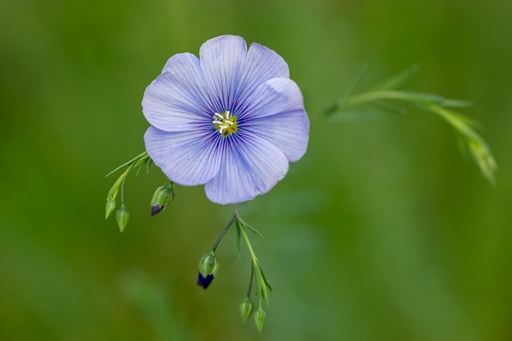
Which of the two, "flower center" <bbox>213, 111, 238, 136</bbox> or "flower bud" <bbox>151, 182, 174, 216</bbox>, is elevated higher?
"flower center" <bbox>213, 111, 238, 136</bbox>

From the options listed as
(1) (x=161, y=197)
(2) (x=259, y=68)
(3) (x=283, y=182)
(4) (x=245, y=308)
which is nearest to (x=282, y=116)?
(2) (x=259, y=68)

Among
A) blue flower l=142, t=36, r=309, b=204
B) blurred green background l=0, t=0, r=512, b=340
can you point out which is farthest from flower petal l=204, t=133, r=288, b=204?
blurred green background l=0, t=0, r=512, b=340

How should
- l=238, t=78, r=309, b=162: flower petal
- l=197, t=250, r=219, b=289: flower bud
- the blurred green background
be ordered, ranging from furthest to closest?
the blurred green background
l=197, t=250, r=219, b=289: flower bud
l=238, t=78, r=309, b=162: flower petal

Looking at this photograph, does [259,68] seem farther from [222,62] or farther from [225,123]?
[225,123]

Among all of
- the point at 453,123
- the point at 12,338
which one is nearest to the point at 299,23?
the point at 453,123

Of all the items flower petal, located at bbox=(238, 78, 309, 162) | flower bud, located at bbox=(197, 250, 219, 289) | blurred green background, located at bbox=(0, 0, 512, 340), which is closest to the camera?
flower petal, located at bbox=(238, 78, 309, 162)

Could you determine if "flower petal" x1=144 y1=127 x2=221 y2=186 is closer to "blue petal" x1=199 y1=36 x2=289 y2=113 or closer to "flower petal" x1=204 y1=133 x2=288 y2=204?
"flower petal" x1=204 y1=133 x2=288 y2=204

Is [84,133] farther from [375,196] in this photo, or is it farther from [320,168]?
[375,196]
